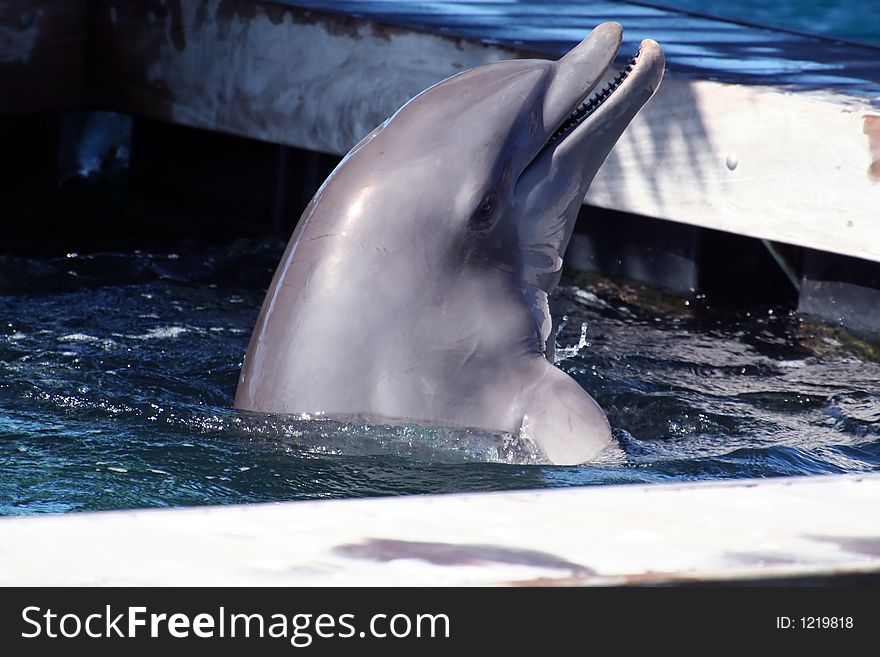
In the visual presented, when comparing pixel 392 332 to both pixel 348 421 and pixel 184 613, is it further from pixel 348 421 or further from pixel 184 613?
pixel 184 613

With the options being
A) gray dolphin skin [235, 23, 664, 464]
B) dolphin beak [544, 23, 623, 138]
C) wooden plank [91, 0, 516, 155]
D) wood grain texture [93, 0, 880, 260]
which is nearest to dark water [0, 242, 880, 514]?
gray dolphin skin [235, 23, 664, 464]

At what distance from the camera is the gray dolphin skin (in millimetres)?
4496

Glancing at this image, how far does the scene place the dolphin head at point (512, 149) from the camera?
14.9 ft

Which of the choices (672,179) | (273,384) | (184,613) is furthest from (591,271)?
(184,613)

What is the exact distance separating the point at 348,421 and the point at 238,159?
18.3 feet

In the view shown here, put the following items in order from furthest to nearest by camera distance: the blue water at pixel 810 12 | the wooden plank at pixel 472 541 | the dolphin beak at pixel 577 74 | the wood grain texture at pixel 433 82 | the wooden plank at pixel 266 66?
the blue water at pixel 810 12, the wooden plank at pixel 266 66, the wood grain texture at pixel 433 82, the dolphin beak at pixel 577 74, the wooden plank at pixel 472 541

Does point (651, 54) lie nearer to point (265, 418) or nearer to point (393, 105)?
point (265, 418)

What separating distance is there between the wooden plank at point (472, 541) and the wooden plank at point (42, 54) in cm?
740

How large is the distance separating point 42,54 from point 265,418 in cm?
557

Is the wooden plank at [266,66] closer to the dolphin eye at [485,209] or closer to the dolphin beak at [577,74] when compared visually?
the dolphin beak at [577,74]

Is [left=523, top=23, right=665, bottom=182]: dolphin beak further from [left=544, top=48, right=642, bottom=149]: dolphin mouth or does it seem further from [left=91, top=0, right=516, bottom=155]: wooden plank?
[left=91, top=0, right=516, bottom=155]: wooden plank

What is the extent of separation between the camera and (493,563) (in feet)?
7.06

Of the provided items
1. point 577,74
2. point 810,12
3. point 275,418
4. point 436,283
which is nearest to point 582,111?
point 577,74

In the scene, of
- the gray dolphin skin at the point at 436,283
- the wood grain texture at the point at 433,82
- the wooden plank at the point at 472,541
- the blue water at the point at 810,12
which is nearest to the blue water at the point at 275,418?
the gray dolphin skin at the point at 436,283
